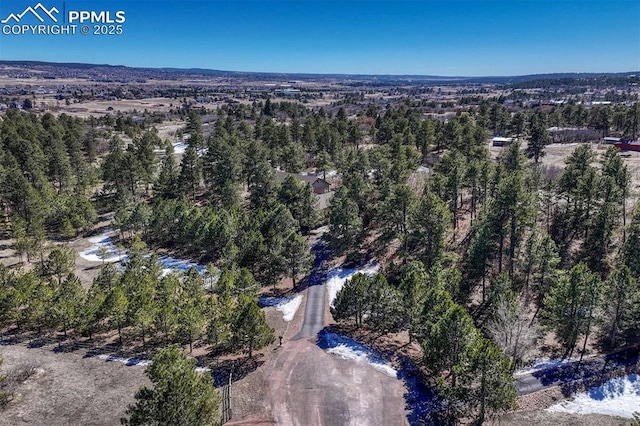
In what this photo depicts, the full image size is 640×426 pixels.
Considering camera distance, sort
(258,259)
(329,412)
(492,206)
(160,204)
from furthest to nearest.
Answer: (160,204) → (258,259) → (492,206) → (329,412)

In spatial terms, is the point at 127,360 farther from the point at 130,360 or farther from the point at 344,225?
the point at 344,225

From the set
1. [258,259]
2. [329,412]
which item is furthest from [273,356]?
[258,259]

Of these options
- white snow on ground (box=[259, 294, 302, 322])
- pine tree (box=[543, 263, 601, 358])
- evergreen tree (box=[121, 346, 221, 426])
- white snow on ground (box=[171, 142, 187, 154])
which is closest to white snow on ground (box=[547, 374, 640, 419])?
pine tree (box=[543, 263, 601, 358])

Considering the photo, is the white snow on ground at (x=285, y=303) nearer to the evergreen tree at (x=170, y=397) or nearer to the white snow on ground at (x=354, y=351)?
the white snow on ground at (x=354, y=351)

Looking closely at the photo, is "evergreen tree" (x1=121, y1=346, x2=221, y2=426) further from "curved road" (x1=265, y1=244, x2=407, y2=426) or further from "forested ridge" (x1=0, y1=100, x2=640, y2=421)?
"forested ridge" (x1=0, y1=100, x2=640, y2=421)

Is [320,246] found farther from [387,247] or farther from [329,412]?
[329,412]

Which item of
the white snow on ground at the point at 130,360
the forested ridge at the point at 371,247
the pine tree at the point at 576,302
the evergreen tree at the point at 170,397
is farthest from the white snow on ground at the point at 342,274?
the evergreen tree at the point at 170,397
